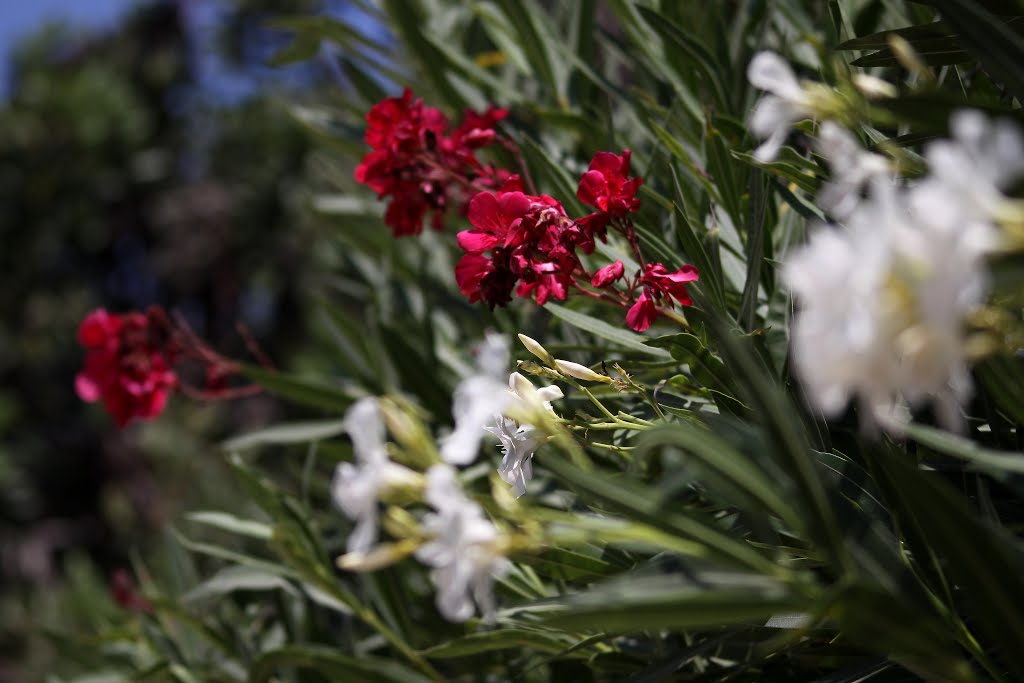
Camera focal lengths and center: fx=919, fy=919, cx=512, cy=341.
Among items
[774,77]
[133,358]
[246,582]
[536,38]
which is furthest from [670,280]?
[133,358]

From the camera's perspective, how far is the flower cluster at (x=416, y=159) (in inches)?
33.5

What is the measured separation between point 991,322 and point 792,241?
387 mm

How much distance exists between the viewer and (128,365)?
1.14 metres

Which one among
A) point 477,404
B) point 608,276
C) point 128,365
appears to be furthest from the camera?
point 128,365

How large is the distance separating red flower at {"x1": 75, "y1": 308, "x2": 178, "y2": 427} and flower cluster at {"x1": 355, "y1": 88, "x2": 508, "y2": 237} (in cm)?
42

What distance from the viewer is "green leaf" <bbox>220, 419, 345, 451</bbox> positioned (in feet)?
3.85

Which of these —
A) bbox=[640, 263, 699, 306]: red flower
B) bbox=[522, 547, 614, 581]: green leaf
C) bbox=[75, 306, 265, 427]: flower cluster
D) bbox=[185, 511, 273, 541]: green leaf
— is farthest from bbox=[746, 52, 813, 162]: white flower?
bbox=[75, 306, 265, 427]: flower cluster

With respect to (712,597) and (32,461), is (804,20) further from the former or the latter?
(32,461)

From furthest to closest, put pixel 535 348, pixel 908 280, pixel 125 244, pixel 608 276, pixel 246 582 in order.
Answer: pixel 125 244
pixel 246 582
pixel 608 276
pixel 535 348
pixel 908 280

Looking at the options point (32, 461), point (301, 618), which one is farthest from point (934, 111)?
point (32, 461)

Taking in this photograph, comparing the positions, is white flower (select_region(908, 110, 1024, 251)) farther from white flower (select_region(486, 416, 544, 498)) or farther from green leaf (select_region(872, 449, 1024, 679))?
white flower (select_region(486, 416, 544, 498))

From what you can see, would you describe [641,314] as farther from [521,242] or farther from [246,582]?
[246,582]

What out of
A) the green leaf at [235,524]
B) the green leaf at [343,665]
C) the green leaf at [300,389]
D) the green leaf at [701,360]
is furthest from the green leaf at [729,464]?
the green leaf at [300,389]

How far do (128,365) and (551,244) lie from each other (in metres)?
0.69
